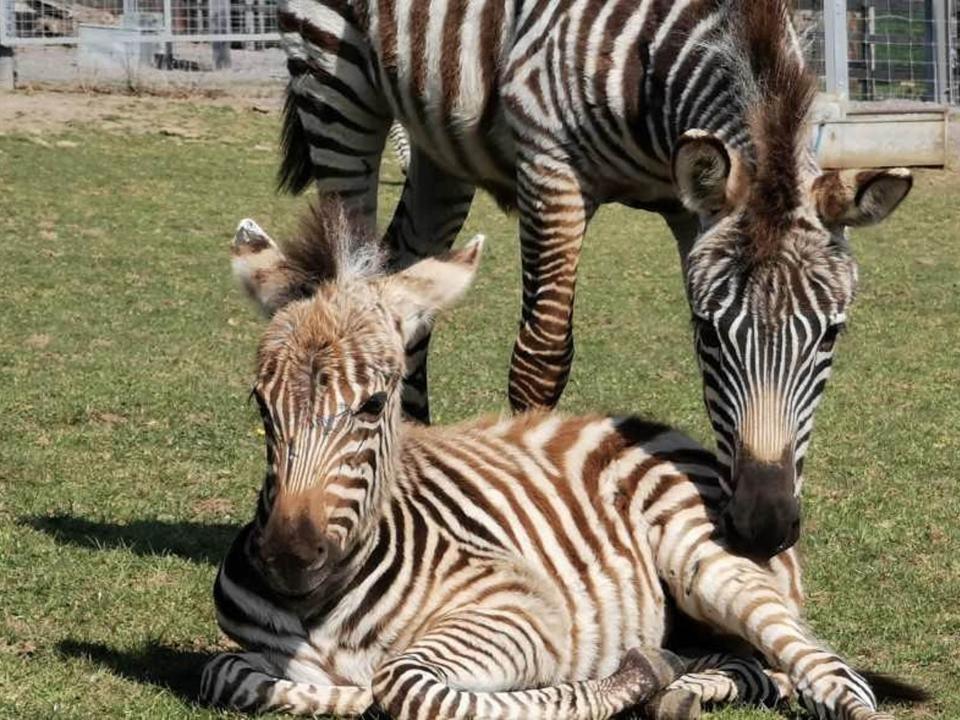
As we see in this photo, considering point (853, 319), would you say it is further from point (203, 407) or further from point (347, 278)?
point (347, 278)

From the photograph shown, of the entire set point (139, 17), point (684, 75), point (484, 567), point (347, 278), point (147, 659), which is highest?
point (139, 17)

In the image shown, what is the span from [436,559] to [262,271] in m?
1.14

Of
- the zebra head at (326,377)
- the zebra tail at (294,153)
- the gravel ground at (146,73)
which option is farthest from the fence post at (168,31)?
the zebra head at (326,377)

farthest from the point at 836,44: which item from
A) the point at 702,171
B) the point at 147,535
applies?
the point at 702,171

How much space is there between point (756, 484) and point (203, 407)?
5.71m

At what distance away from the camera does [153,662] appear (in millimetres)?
6012

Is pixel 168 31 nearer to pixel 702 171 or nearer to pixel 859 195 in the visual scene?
pixel 702 171

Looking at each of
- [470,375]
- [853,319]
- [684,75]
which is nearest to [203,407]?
[470,375]

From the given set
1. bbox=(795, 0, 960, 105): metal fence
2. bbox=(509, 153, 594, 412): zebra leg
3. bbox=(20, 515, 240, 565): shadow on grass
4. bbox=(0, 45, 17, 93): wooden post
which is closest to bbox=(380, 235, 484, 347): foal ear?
bbox=(509, 153, 594, 412): zebra leg

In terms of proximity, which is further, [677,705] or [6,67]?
[6,67]

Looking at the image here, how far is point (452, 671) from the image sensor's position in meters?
5.14

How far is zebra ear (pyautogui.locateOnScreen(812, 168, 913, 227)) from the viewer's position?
19.6 ft

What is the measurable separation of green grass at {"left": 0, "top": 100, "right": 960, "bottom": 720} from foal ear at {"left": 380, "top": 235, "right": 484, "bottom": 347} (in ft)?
4.74

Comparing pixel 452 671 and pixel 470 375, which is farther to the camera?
pixel 470 375
